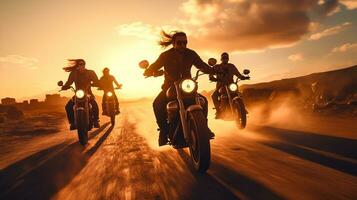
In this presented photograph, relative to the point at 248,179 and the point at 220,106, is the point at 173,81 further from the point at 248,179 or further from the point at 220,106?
the point at 220,106

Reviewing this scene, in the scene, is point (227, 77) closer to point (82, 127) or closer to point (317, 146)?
point (82, 127)

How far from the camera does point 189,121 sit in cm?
593

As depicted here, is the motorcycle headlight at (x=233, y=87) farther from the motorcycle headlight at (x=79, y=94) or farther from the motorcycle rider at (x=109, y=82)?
the motorcycle rider at (x=109, y=82)

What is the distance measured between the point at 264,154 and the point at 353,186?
2.41m

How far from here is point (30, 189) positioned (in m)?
5.35

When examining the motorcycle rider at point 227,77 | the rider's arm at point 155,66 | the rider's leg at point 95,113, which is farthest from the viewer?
the motorcycle rider at point 227,77

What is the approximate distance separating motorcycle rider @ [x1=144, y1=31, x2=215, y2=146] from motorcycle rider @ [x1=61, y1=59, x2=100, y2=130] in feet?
15.3

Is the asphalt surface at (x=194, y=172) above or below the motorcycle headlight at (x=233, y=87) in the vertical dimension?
below

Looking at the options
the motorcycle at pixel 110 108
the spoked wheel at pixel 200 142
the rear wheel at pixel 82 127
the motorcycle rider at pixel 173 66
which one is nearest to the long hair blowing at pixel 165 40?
the motorcycle rider at pixel 173 66

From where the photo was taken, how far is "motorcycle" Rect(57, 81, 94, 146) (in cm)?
1005

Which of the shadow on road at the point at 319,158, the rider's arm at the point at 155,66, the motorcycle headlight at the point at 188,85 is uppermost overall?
the rider's arm at the point at 155,66

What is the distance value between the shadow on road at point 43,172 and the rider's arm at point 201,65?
2.70m

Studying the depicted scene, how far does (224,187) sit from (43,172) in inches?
138

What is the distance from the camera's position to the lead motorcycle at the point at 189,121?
5.40 m
